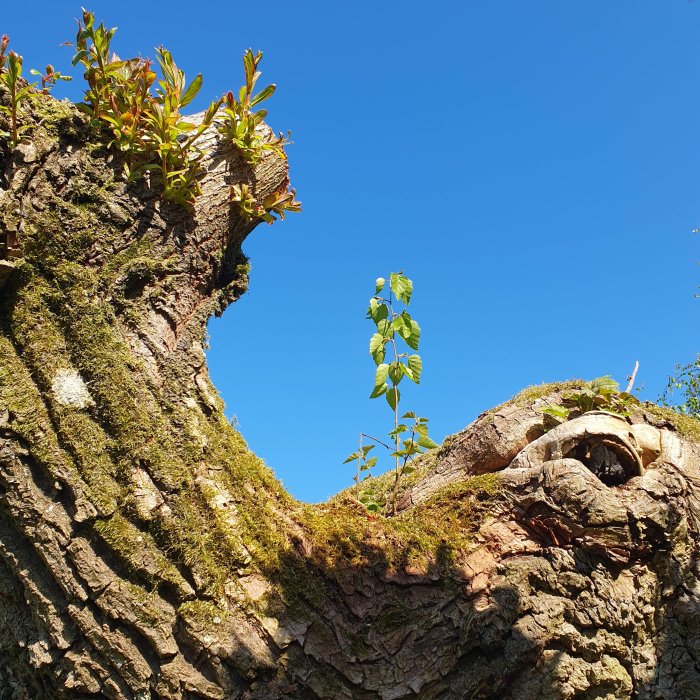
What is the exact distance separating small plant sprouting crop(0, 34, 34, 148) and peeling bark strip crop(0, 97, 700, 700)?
0.32 feet

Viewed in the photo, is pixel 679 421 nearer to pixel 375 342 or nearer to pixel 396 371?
pixel 396 371

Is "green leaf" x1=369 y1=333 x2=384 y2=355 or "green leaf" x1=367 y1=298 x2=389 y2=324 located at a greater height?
"green leaf" x1=367 y1=298 x2=389 y2=324

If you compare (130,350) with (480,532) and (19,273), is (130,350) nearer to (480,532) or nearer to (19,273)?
(19,273)

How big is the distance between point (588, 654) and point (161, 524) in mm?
2238

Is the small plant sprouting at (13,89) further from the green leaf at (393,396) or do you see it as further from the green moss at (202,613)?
Result: the green leaf at (393,396)

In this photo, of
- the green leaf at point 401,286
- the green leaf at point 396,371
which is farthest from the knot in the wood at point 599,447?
the green leaf at point 401,286

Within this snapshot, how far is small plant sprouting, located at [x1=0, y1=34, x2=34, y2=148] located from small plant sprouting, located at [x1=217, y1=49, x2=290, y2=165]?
42.2 inches

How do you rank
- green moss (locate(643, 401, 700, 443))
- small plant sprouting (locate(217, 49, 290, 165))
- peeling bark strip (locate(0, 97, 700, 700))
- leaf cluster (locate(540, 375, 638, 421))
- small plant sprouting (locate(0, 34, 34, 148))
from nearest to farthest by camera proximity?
peeling bark strip (locate(0, 97, 700, 700))
small plant sprouting (locate(0, 34, 34, 148))
small plant sprouting (locate(217, 49, 290, 165))
green moss (locate(643, 401, 700, 443))
leaf cluster (locate(540, 375, 638, 421))

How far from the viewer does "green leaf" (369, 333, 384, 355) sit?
4.43 meters

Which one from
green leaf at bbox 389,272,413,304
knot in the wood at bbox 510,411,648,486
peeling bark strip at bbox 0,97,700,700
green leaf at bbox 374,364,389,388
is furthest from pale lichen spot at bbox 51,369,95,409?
knot in the wood at bbox 510,411,648,486

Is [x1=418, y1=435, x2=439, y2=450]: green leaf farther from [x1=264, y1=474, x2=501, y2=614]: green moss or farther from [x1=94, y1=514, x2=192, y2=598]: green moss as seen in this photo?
[x1=94, y1=514, x2=192, y2=598]: green moss

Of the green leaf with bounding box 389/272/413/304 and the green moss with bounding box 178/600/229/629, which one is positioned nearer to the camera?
the green moss with bounding box 178/600/229/629

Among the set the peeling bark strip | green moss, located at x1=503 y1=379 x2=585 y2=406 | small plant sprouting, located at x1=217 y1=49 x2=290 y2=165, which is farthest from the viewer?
green moss, located at x1=503 y1=379 x2=585 y2=406

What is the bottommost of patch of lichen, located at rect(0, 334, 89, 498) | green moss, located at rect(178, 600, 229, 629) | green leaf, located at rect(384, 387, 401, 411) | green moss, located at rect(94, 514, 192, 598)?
green moss, located at rect(178, 600, 229, 629)
